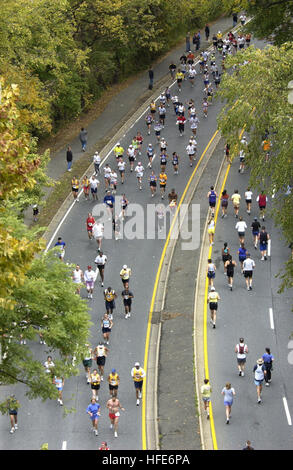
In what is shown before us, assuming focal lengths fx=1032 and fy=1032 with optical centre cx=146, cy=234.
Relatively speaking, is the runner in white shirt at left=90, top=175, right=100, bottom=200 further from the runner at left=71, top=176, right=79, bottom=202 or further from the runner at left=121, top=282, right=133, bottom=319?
the runner at left=121, top=282, right=133, bottom=319

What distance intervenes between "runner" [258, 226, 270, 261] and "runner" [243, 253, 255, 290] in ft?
4.65

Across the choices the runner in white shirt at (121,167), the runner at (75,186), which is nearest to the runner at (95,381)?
the runner at (75,186)

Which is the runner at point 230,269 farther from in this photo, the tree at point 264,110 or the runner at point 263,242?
the tree at point 264,110

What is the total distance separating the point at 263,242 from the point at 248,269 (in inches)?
87.8

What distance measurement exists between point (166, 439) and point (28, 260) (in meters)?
12.3

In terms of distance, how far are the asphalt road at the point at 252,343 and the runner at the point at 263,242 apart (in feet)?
0.87

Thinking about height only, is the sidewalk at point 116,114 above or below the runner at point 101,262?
above

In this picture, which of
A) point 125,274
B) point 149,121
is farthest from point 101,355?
point 149,121

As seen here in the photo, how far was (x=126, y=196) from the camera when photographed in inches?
1860

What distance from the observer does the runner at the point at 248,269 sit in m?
38.3

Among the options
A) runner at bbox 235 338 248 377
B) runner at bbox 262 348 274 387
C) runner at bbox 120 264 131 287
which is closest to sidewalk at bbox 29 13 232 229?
runner at bbox 120 264 131 287

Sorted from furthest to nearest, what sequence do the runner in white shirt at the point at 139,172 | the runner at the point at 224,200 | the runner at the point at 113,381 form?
the runner in white shirt at the point at 139,172
the runner at the point at 224,200
the runner at the point at 113,381

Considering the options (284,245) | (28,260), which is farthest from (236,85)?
(28,260)

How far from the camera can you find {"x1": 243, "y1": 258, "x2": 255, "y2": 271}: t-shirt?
125ft
